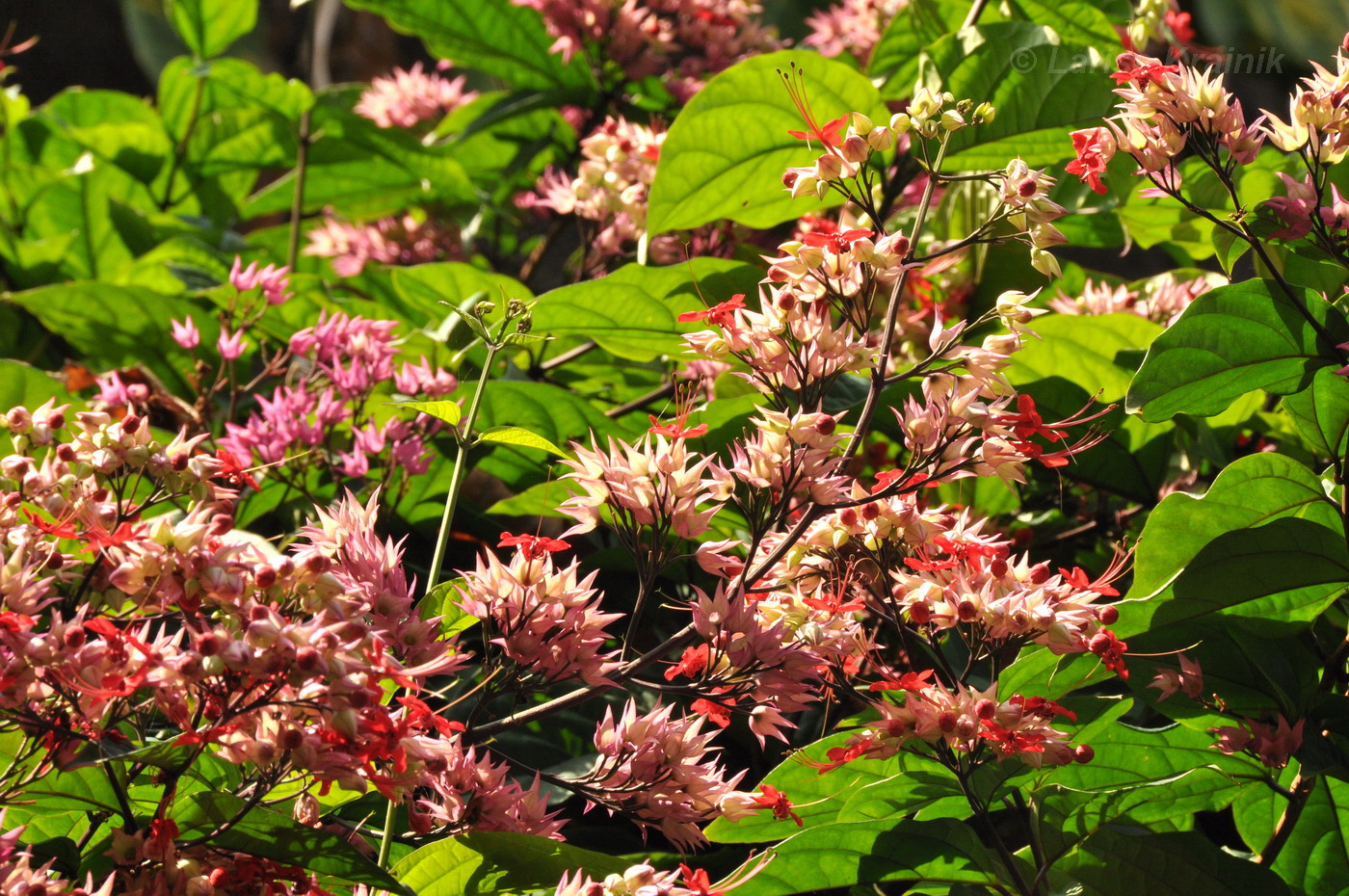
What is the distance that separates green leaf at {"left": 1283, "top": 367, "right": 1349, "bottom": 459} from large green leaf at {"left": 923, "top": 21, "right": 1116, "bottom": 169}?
0.36 m

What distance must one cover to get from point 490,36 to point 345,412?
702mm

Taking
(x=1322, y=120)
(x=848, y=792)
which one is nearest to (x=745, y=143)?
(x=1322, y=120)

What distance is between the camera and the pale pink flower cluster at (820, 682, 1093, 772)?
0.63m

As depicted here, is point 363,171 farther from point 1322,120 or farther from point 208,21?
point 1322,120

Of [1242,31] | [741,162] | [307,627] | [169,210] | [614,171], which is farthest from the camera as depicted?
[1242,31]

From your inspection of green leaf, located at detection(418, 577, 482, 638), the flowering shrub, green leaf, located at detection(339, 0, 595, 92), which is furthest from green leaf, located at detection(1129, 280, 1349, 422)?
green leaf, located at detection(339, 0, 595, 92)

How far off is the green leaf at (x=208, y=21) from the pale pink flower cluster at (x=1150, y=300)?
1171 millimetres

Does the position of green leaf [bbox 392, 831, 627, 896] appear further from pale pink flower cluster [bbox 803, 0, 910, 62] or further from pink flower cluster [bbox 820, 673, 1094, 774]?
pale pink flower cluster [bbox 803, 0, 910, 62]

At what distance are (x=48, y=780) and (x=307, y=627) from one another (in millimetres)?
211

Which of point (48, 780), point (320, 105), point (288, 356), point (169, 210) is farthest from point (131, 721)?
point (169, 210)

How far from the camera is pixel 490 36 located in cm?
151

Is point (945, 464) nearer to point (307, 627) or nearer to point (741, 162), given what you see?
point (307, 627)

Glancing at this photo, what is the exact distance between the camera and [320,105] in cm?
152

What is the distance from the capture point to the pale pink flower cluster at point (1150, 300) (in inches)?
45.3
